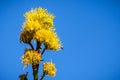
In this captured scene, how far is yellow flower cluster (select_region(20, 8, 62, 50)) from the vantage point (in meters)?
7.14

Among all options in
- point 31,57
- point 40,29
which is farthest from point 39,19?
point 31,57

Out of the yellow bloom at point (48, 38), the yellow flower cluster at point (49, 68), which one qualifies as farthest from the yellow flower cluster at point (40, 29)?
the yellow flower cluster at point (49, 68)

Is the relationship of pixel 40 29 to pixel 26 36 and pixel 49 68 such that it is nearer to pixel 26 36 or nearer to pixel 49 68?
pixel 26 36

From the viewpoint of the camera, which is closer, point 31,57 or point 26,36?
point 31,57

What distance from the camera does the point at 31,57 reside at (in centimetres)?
683

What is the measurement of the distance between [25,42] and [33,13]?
1173mm

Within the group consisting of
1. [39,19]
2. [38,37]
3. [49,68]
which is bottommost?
[49,68]

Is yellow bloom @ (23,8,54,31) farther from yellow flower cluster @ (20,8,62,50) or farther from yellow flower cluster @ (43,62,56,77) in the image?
yellow flower cluster @ (43,62,56,77)

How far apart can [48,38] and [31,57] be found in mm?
938

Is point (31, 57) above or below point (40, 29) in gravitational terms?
below

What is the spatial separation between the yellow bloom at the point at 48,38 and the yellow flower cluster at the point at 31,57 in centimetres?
53

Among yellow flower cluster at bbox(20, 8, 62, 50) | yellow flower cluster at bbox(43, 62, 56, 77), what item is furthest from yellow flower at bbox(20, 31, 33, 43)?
yellow flower cluster at bbox(43, 62, 56, 77)

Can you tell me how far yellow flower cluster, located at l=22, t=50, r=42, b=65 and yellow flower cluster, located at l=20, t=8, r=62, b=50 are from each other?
1.64 ft

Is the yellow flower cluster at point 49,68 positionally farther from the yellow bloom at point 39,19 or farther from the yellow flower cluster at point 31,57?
the yellow bloom at point 39,19
